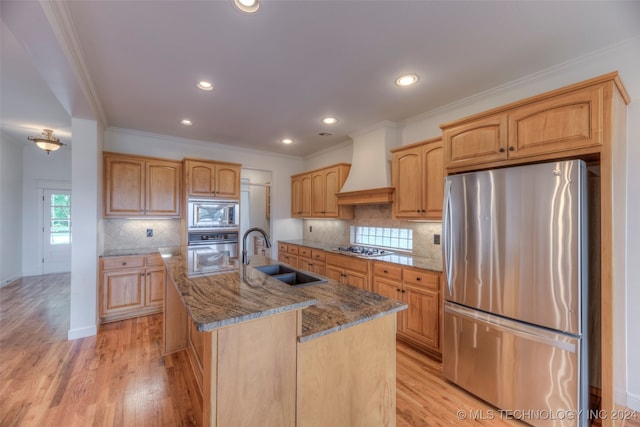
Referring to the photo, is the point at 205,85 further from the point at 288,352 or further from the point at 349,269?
the point at 349,269

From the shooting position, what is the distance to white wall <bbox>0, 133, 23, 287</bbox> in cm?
465

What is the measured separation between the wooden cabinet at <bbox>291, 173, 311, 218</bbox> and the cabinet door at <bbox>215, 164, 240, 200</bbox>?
122 centimetres

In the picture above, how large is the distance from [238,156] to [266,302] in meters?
4.17

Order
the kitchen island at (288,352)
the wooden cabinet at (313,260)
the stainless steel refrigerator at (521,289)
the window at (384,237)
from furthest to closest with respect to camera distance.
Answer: the wooden cabinet at (313,260) → the window at (384,237) → the stainless steel refrigerator at (521,289) → the kitchen island at (288,352)

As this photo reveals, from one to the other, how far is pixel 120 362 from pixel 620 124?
441 centimetres

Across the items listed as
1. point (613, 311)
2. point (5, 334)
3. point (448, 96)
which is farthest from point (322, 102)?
point (5, 334)

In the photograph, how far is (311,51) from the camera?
1.97m

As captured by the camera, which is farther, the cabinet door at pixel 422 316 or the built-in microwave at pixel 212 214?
the built-in microwave at pixel 212 214

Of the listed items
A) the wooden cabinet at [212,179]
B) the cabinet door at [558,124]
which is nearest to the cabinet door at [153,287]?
the wooden cabinet at [212,179]

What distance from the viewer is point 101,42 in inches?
74.1

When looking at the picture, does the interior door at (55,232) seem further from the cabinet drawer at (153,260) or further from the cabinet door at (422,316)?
the cabinet door at (422,316)

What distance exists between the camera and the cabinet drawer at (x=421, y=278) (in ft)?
8.25

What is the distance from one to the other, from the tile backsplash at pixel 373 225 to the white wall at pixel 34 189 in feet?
17.9

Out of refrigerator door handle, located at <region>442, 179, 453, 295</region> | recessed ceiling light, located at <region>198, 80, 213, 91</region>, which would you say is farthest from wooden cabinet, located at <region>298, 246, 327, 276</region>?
recessed ceiling light, located at <region>198, 80, 213, 91</region>
